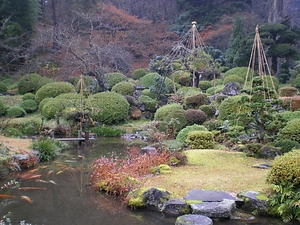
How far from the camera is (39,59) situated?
71.3ft

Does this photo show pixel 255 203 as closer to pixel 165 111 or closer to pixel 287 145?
pixel 287 145

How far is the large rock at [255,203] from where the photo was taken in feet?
18.3

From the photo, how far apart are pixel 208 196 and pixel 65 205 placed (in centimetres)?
246

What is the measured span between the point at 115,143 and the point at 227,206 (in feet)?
22.2

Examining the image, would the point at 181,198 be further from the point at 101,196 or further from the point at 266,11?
the point at 266,11

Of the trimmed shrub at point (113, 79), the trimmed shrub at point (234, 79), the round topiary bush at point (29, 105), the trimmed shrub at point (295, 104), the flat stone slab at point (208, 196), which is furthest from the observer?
the trimmed shrub at point (113, 79)

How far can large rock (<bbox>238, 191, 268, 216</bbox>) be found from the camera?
559cm

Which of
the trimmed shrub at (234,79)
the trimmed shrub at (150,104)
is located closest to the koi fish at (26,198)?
the trimmed shrub at (150,104)

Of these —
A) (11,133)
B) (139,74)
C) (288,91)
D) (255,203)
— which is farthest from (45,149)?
(139,74)

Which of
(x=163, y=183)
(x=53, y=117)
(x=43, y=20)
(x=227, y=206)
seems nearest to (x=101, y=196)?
(x=163, y=183)

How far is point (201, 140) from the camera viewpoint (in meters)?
Answer: 9.73

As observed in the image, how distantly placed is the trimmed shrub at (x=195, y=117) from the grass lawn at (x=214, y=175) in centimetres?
308

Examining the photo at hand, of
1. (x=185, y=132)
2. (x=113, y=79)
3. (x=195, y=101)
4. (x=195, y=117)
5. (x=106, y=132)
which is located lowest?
(x=106, y=132)

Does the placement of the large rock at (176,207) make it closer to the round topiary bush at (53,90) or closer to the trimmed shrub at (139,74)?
the round topiary bush at (53,90)
